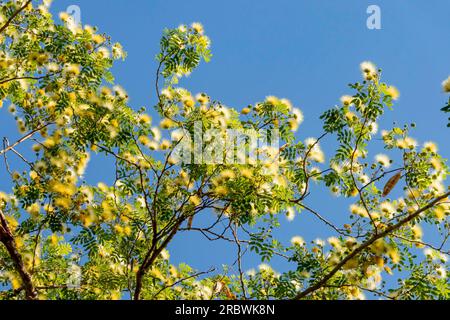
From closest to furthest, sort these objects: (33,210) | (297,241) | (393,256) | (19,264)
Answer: (393,256) → (19,264) → (297,241) → (33,210)

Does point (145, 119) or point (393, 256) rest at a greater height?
point (145, 119)

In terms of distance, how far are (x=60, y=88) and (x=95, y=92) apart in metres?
0.43

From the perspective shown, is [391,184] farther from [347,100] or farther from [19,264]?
[19,264]

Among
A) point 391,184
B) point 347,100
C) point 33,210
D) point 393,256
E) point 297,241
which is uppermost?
point 347,100

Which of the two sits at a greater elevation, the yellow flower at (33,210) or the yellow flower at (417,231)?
the yellow flower at (33,210)

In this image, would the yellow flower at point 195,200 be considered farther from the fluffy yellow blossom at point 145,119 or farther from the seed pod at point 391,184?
the seed pod at point 391,184

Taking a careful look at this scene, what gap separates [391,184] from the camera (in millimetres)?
5602

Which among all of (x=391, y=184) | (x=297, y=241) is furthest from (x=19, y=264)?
(x=391, y=184)

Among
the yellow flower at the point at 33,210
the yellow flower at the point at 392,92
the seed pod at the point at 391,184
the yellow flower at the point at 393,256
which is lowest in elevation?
the yellow flower at the point at 393,256

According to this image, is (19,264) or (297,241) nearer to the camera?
(19,264)

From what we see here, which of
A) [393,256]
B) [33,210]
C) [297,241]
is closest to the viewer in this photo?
[393,256]

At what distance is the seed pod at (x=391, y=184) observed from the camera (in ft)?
18.3

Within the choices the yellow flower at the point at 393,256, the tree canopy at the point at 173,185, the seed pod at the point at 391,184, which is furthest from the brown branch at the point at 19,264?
the seed pod at the point at 391,184
